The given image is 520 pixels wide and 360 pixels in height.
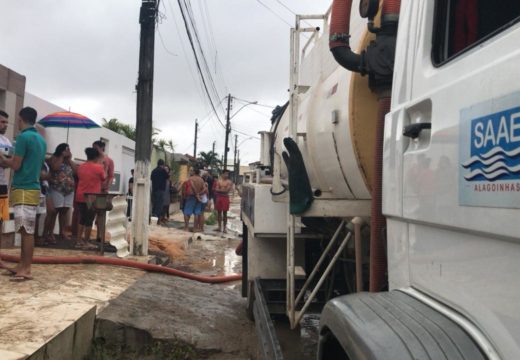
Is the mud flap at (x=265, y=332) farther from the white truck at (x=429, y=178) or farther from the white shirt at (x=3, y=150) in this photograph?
the white shirt at (x=3, y=150)

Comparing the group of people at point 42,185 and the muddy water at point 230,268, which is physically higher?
the group of people at point 42,185

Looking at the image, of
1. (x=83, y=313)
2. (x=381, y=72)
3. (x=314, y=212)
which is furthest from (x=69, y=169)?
(x=381, y=72)

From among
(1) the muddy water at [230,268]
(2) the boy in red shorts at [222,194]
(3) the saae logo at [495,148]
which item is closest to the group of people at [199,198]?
(2) the boy in red shorts at [222,194]

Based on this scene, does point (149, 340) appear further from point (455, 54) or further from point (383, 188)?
point (455, 54)

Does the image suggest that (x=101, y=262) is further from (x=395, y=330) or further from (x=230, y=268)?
(x=395, y=330)

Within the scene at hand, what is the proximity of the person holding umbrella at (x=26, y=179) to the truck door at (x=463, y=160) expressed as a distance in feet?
13.2

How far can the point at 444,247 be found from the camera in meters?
1.53

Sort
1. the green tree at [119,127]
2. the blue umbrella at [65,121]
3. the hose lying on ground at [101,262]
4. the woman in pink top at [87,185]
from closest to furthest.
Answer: the hose lying on ground at [101,262], the woman in pink top at [87,185], the blue umbrella at [65,121], the green tree at [119,127]

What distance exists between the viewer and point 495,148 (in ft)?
4.13

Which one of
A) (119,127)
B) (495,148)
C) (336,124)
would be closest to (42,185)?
(336,124)

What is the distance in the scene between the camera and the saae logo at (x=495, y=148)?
46.9 inches

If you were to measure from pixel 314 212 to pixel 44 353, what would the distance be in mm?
1956

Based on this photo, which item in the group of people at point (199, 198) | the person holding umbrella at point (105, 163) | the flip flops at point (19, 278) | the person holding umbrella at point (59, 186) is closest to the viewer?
the flip flops at point (19, 278)

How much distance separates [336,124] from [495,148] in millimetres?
1528
